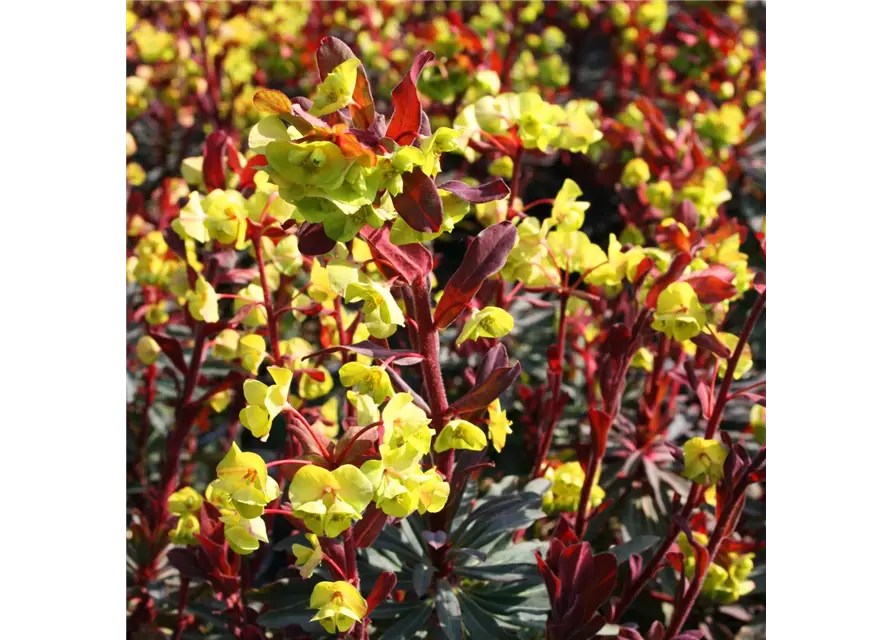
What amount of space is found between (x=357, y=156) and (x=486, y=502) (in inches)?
27.7

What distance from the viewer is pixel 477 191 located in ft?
3.67

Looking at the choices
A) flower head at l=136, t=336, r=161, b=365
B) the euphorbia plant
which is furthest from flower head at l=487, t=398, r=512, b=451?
flower head at l=136, t=336, r=161, b=365

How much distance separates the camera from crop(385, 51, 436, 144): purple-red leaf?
104 centimetres

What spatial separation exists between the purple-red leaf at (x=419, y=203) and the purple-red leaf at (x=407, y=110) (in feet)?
0.18

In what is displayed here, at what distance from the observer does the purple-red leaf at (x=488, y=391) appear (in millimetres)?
1171

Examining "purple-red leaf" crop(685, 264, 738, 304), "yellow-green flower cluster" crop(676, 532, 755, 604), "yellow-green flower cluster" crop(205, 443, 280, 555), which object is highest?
"purple-red leaf" crop(685, 264, 738, 304)

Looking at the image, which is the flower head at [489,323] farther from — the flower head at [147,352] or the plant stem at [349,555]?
the flower head at [147,352]

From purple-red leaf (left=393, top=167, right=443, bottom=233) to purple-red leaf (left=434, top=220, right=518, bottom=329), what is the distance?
0.14 m

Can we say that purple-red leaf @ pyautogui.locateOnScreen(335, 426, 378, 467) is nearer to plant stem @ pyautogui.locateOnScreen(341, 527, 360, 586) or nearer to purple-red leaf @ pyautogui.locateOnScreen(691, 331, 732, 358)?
plant stem @ pyautogui.locateOnScreen(341, 527, 360, 586)

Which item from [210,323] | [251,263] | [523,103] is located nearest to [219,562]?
[210,323]

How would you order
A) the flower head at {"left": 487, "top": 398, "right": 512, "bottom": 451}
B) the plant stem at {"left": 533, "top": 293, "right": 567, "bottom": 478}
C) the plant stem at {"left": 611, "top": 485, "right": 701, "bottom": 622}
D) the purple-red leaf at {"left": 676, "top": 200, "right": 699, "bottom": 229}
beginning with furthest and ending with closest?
the purple-red leaf at {"left": 676, "top": 200, "right": 699, "bottom": 229} → the plant stem at {"left": 533, "top": 293, "right": 567, "bottom": 478} → the plant stem at {"left": 611, "top": 485, "right": 701, "bottom": 622} → the flower head at {"left": 487, "top": 398, "right": 512, "bottom": 451}

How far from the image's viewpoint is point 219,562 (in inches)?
56.3

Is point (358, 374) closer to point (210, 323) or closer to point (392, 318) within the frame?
point (392, 318)

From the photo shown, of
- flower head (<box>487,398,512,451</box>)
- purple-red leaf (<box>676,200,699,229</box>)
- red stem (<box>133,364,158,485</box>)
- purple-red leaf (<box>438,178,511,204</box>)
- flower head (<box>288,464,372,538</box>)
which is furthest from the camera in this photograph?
red stem (<box>133,364,158,485</box>)
